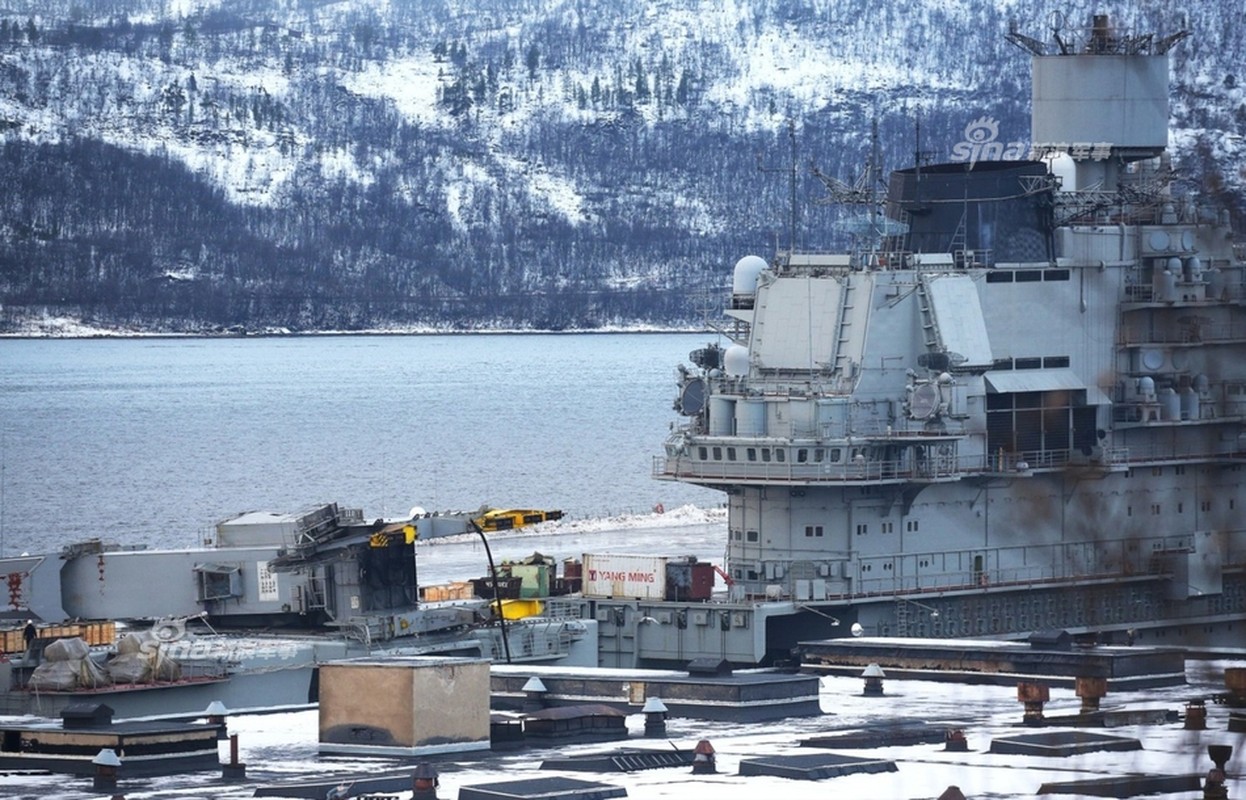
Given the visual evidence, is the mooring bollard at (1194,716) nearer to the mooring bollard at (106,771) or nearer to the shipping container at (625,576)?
the mooring bollard at (106,771)

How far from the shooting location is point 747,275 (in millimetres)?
71688

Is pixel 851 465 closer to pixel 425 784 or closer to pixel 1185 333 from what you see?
pixel 1185 333

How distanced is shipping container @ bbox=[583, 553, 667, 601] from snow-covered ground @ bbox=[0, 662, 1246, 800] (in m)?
14.3

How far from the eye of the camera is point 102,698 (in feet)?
177

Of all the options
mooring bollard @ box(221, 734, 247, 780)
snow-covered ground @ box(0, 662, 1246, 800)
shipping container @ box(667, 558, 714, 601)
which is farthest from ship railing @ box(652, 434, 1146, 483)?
mooring bollard @ box(221, 734, 247, 780)

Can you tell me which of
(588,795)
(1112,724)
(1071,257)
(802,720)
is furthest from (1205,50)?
(1071,257)

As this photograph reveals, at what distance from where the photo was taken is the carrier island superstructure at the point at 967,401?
66.0 meters

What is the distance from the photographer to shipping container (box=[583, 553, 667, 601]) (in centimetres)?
6775

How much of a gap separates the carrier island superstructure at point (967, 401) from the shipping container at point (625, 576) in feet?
6.11

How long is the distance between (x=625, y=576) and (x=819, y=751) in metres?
24.5

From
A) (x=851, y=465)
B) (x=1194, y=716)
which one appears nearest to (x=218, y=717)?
(x=1194, y=716)

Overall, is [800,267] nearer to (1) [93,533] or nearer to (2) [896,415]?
(2) [896,415]

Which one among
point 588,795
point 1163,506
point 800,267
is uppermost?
point 800,267

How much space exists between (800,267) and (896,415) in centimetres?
431
